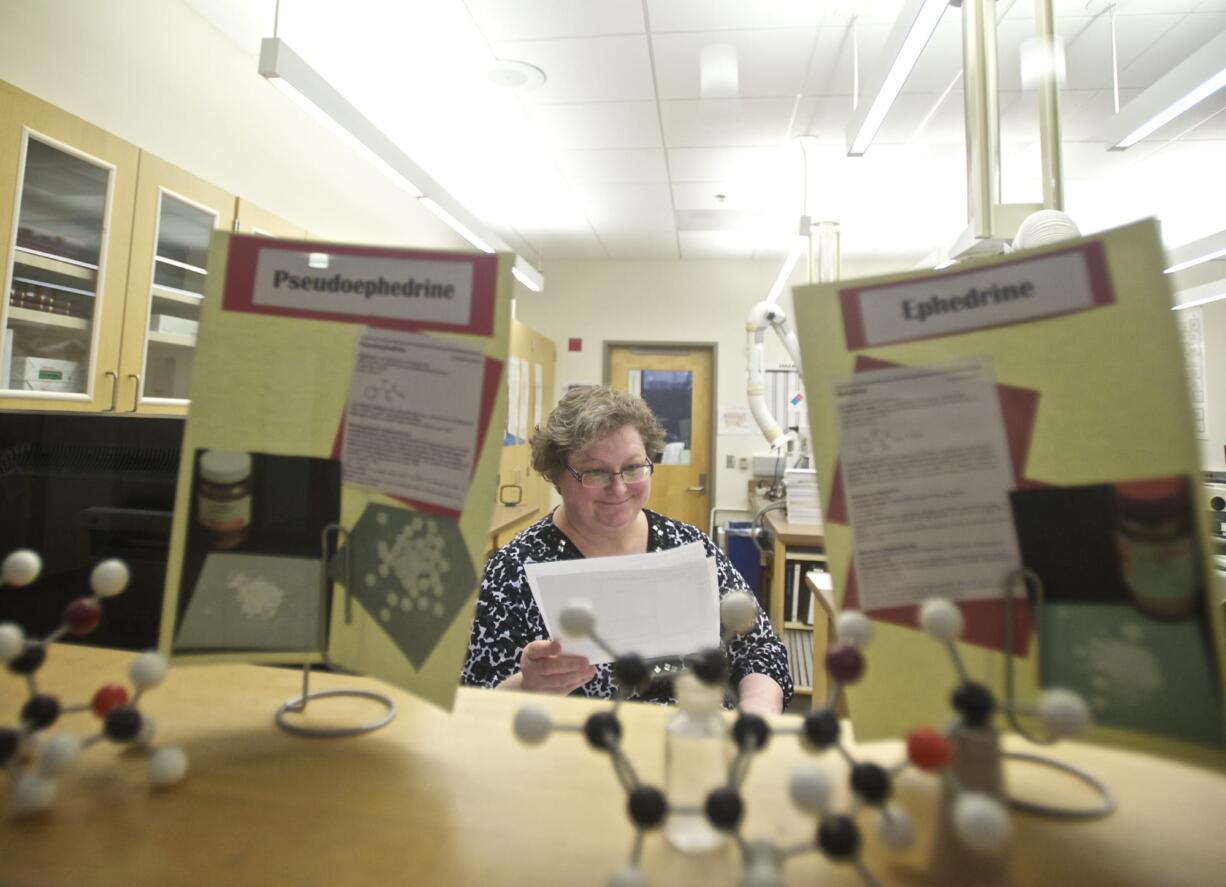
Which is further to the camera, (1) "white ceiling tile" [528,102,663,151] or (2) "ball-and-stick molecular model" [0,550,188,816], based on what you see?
(1) "white ceiling tile" [528,102,663,151]

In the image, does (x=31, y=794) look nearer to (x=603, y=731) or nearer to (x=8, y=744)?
(x=8, y=744)

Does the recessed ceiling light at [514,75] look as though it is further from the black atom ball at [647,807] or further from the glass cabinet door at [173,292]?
the black atom ball at [647,807]

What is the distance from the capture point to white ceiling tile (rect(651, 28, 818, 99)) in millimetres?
2613

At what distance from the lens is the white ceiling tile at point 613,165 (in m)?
3.70

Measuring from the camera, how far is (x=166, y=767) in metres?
0.42

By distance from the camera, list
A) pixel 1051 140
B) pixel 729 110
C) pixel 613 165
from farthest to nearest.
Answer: pixel 613 165
pixel 729 110
pixel 1051 140

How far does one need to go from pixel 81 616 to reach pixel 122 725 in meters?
0.11

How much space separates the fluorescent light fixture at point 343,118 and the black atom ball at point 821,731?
1.45 metres

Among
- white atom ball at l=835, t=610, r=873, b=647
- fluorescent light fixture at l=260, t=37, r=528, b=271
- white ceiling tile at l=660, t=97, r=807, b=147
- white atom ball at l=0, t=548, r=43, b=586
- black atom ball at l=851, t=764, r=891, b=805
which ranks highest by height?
white ceiling tile at l=660, t=97, r=807, b=147

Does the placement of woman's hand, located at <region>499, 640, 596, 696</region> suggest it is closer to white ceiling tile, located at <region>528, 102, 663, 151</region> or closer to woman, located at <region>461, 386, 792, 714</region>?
woman, located at <region>461, 386, 792, 714</region>

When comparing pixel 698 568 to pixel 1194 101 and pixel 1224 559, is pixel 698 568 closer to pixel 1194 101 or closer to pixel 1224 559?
pixel 1194 101

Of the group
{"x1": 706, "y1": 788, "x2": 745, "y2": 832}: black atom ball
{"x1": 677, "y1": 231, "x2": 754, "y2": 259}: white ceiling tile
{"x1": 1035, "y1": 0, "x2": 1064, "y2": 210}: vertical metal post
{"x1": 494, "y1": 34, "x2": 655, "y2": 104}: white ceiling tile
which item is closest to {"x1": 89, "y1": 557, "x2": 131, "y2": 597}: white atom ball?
{"x1": 706, "y1": 788, "x2": 745, "y2": 832}: black atom ball

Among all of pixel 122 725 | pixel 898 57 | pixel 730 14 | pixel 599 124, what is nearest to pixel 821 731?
pixel 122 725

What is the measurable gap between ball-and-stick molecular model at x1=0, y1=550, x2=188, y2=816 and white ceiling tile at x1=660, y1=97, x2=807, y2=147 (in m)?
3.11
